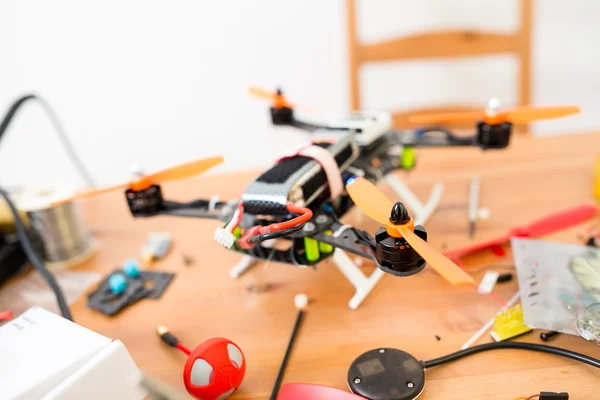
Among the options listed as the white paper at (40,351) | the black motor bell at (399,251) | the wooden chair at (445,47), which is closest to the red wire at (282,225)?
the black motor bell at (399,251)

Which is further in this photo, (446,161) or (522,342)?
(446,161)

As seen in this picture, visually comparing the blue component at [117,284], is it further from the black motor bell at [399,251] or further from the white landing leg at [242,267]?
the black motor bell at [399,251]

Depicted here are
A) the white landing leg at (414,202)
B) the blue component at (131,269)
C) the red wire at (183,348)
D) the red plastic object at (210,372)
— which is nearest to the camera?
the red plastic object at (210,372)

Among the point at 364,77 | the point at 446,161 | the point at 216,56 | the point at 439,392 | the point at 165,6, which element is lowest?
the point at 439,392

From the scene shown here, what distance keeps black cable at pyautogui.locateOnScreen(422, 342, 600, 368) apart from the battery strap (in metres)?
0.31

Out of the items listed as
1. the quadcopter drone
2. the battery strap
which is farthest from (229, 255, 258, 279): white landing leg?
the battery strap

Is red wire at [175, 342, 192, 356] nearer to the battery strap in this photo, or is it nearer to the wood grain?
the battery strap

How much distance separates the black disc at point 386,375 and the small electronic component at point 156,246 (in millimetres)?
515

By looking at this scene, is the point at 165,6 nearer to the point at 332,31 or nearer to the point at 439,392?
the point at 332,31

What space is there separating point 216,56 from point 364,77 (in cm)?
62

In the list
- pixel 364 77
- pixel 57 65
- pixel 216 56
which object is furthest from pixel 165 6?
pixel 364 77

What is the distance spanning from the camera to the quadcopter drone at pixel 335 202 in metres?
0.60

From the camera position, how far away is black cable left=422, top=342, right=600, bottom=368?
62cm

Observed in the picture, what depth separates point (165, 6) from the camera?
70.6 inches
